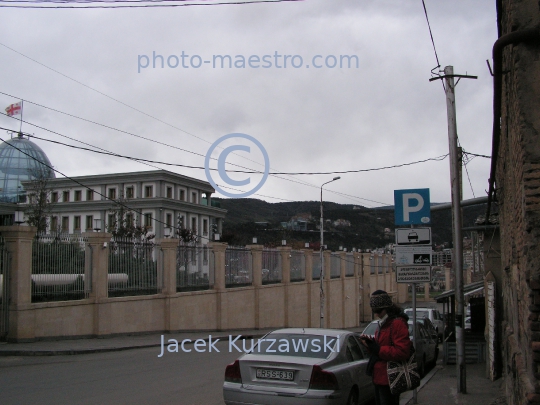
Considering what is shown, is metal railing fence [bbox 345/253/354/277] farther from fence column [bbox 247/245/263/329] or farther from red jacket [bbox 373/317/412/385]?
red jacket [bbox 373/317/412/385]

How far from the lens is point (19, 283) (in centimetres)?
1670

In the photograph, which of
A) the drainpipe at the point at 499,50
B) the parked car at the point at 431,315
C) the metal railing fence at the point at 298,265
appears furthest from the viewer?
the metal railing fence at the point at 298,265

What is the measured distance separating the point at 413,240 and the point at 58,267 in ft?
40.2

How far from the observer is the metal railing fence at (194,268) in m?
24.4

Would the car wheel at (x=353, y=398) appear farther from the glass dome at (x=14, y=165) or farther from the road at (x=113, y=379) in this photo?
the glass dome at (x=14, y=165)

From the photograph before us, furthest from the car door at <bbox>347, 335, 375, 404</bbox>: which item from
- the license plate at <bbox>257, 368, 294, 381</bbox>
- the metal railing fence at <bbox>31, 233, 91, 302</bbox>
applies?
the metal railing fence at <bbox>31, 233, 91, 302</bbox>

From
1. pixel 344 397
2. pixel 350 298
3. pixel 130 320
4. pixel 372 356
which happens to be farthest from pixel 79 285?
pixel 350 298

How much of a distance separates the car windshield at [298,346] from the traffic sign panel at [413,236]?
8.86 ft

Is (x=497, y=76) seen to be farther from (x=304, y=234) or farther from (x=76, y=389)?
(x=304, y=234)

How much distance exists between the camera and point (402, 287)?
7950cm

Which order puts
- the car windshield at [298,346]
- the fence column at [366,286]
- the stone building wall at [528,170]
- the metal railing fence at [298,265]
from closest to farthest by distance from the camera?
the stone building wall at [528,170] < the car windshield at [298,346] < the metal railing fence at [298,265] < the fence column at [366,286]

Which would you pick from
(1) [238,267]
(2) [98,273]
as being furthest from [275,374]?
(1) [238,267]

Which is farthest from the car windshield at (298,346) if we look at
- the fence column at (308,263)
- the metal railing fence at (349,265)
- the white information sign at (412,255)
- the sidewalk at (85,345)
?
the metal railing fence at (349,265)

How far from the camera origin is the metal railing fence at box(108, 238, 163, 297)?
20.8 m
